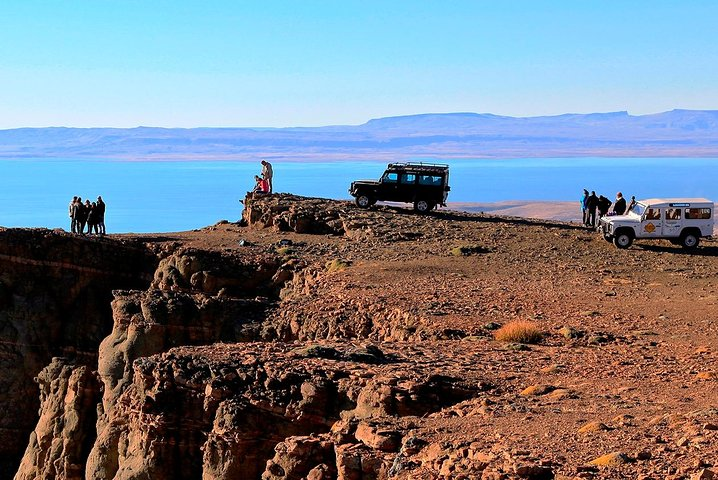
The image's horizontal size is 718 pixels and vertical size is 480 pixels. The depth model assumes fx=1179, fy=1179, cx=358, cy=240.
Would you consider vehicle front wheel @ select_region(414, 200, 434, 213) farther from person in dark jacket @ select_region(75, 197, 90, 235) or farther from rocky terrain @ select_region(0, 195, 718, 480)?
person in dark jacket @ select_region(75, 197, 90, 235)

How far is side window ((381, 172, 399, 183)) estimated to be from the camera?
39.6m

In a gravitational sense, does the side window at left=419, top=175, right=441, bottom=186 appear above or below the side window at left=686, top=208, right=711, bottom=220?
above

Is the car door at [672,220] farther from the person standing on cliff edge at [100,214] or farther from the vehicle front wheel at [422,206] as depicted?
the person standing on cliff edge at [100,214]

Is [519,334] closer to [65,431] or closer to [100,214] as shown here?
[65,431]

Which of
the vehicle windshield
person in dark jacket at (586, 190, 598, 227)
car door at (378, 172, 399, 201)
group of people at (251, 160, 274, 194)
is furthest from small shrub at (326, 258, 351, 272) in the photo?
person in dark jacket at (586, 190, 598, 227)

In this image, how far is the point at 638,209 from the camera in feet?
110

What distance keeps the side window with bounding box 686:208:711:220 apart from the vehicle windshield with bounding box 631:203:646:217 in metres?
1.22

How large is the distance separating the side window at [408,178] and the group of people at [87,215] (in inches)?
396

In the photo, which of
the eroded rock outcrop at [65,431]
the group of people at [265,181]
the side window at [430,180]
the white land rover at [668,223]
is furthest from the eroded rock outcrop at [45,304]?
the white land rover at [668,223]

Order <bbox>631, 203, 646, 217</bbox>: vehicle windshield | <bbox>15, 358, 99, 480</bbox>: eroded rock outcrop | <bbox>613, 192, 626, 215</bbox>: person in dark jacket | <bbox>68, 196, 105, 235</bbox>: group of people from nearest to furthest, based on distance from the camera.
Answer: <bbox>15, 358, 99, 480</bbox>: eroded rock outcrop → <bbox>631, 203, 646, 217</bbox>: vehicle windshield → <bbox>68, 196, 105, 235</bbox>: group of people → <bbox>613, 192, 626, 215</bbox>: person in dark jacket

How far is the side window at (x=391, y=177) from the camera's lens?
3959 centimetres

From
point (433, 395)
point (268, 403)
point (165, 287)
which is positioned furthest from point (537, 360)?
point (165, 287)

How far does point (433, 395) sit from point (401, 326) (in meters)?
6.91

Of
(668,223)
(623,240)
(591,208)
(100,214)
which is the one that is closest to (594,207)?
(591,208)
